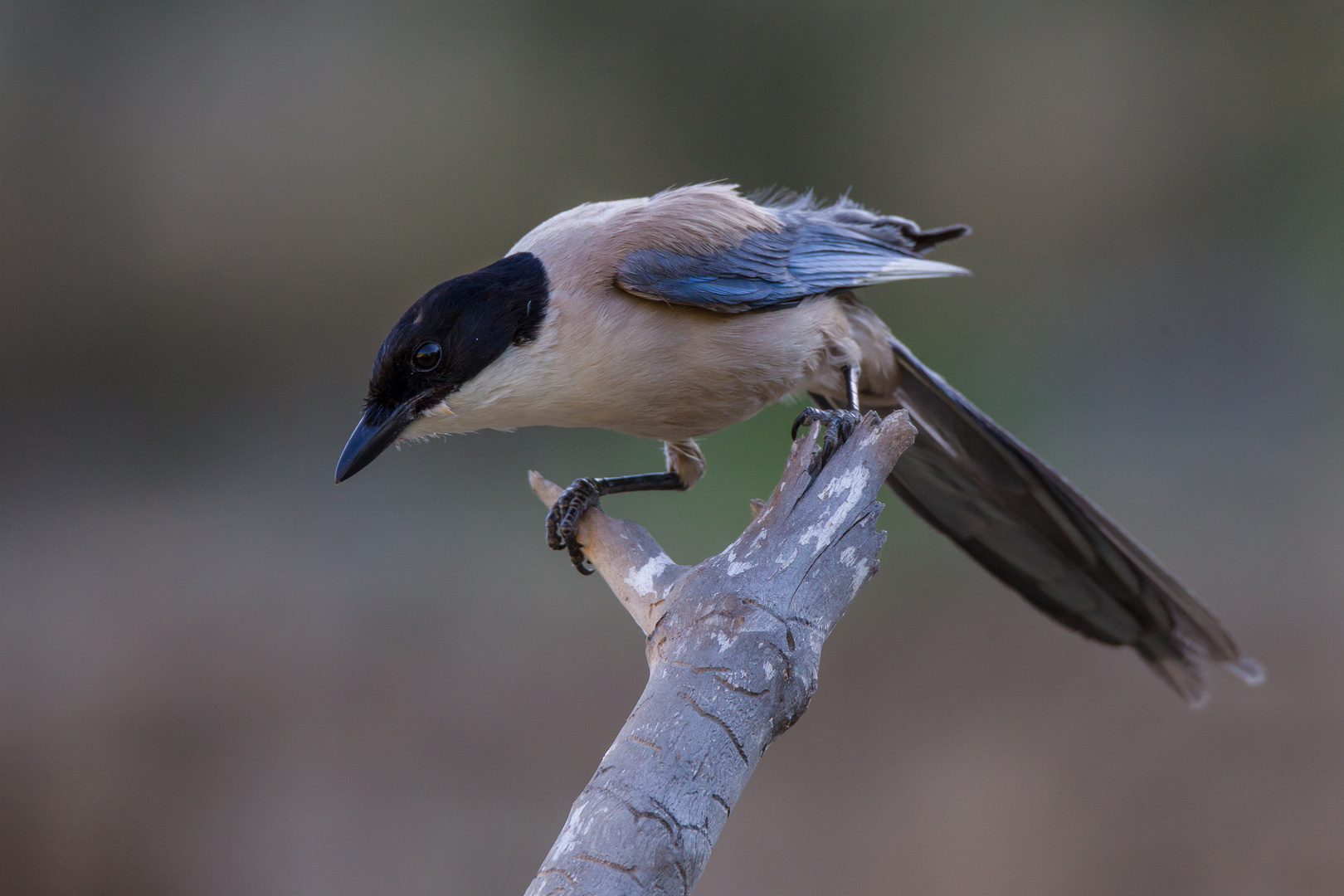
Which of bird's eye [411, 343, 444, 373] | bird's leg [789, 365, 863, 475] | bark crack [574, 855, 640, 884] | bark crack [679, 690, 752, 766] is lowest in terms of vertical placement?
bark crack [574, 855, 640, 884]

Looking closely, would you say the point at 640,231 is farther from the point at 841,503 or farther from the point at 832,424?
the point at 841,503

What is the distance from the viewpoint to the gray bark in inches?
54.0

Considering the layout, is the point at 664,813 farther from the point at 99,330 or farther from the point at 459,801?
the point at 99,330

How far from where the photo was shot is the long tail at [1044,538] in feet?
8.42

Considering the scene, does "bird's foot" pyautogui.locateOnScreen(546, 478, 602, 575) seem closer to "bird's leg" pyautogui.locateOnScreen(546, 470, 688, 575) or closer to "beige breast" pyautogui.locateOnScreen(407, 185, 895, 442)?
"bird's leg" pyautogui.locateOnScreen(546, 470, 688, 575)

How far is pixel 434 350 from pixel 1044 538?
1.59 meters

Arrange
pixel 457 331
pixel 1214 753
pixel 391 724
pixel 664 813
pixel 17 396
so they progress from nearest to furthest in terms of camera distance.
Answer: pixel 664 813 < pixel 457 331 < pixel 1214 753 < pixel 391 724 < pixel 17 396

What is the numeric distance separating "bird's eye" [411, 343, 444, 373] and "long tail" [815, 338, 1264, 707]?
121 centimetres

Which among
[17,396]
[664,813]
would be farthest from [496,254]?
[664,813]

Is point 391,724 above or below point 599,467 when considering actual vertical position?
below

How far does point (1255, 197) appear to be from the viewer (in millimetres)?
5910

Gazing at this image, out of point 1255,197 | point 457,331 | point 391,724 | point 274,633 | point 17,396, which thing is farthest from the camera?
point 1255,197

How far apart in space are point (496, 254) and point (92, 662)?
2.85 metres

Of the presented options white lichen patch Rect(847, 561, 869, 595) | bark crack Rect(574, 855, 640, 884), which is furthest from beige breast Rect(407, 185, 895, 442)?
bark crack Rect(574, 855, 640, 884)
